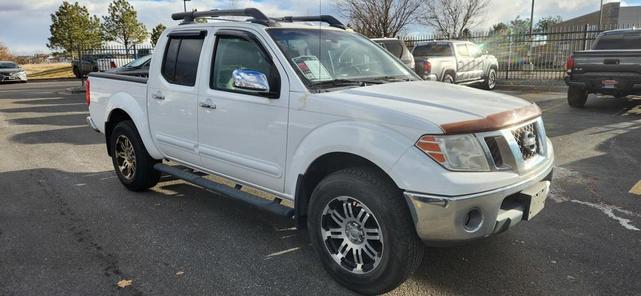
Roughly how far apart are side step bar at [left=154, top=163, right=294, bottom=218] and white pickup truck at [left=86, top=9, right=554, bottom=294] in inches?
0.5

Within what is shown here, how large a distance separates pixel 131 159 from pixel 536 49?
19.1 m

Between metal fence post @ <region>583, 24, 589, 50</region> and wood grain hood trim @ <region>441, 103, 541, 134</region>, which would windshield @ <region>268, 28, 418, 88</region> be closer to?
wood grain hood trim @ <region>441, 103, 541, 134</region>

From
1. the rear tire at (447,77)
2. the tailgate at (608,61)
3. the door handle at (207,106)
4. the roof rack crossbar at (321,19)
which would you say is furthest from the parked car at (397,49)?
the door handle at (207,106)

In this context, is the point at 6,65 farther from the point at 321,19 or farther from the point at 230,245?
the point at 230,245

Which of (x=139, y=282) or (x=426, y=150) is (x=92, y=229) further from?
(x=426, y=150)

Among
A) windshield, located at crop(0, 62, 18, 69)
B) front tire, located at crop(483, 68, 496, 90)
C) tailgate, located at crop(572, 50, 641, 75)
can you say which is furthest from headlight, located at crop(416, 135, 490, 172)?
→ windshield, located at crop(0, 62, 18, 69)

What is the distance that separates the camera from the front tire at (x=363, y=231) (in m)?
3.00

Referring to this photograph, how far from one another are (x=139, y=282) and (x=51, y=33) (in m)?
38.8

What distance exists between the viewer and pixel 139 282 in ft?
11.5

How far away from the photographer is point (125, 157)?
5699mm

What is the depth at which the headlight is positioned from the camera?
2.86m

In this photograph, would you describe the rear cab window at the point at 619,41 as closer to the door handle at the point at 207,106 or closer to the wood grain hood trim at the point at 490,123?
the wood grain hood trim at the point at 490,123

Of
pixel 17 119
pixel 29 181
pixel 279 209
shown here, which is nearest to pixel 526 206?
pixel 279 209

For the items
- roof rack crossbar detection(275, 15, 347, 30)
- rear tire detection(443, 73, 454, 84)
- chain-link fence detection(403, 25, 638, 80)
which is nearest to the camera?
roof rack crossbar detection(275, 15, 347, 30)
